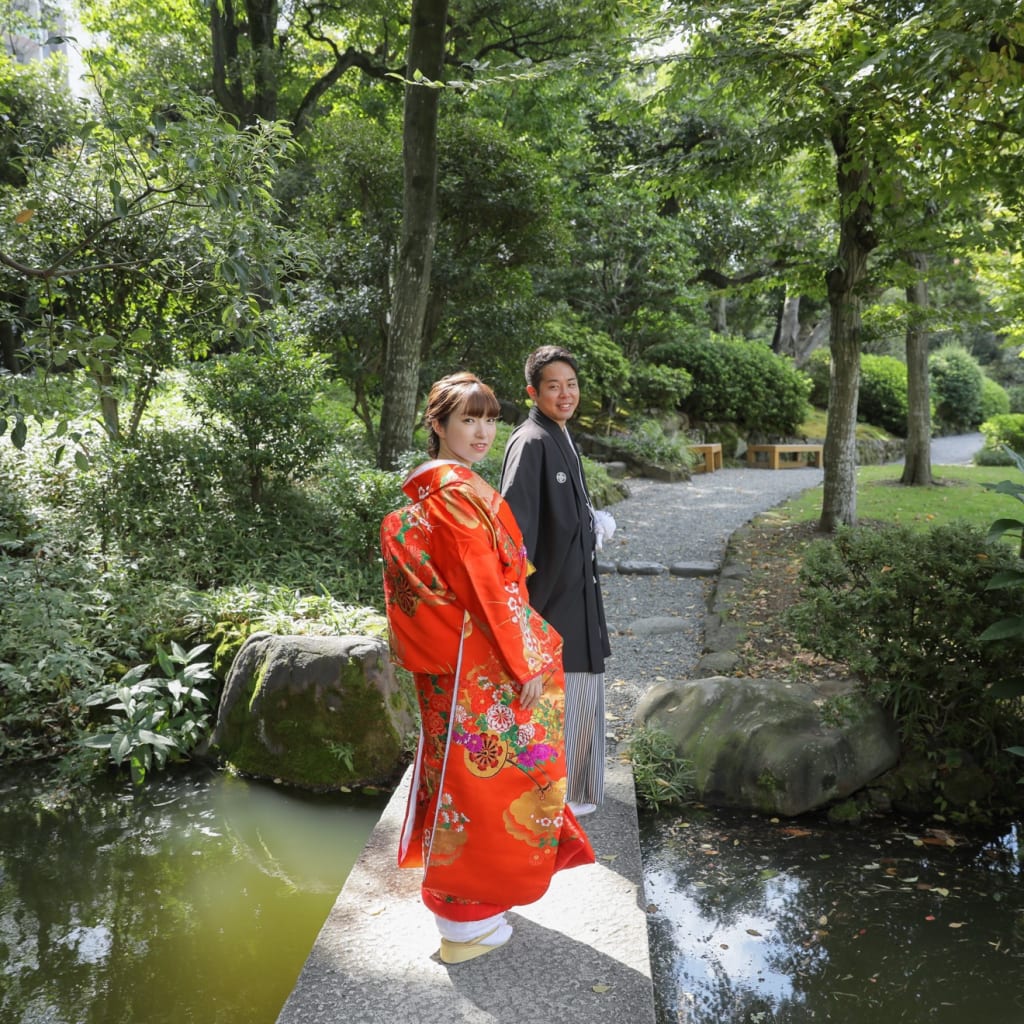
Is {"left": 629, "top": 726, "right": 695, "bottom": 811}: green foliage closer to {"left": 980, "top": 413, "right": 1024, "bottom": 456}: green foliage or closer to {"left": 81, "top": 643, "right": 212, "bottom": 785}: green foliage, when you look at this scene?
{"left": 81, "top": 643, "right": 212, "bottom": 785}: green foliage

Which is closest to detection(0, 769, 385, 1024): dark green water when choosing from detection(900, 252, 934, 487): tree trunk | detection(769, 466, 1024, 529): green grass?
detection(769, 466, 1024, 529): green grass

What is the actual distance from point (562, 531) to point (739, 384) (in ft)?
48.2

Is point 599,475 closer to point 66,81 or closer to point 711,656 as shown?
point 711,656

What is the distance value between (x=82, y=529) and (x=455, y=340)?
5.18 metres

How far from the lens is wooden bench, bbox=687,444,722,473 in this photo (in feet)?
50.9

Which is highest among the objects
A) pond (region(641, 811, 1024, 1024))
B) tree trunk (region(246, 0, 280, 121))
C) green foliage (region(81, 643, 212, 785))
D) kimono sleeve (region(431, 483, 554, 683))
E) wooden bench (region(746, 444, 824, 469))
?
tree trunk (region(246, 0, 280, 121))

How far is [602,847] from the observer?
128 inches

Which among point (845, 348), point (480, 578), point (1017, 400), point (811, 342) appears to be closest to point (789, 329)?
point (811, 342)

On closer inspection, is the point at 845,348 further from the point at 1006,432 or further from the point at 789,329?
the point at 789,329

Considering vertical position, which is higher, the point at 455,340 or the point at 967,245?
the point at 967,245

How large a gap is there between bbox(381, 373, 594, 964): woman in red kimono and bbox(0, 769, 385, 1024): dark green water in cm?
113

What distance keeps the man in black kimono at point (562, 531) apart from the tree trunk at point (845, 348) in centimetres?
540

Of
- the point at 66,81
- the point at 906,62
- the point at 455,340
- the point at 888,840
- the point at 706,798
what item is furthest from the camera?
the point at 66,81

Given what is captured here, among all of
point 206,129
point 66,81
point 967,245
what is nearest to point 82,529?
point 206,129
